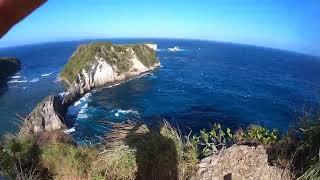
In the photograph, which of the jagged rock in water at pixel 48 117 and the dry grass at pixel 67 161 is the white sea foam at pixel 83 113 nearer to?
the jagged rock in water at pixel 48 117

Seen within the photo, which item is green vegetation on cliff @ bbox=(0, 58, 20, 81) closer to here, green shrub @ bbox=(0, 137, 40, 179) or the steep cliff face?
the steep cliff face

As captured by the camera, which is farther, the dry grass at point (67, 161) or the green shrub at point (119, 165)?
the dry grass at point (67, 161)

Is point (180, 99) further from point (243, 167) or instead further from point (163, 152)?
point (243, 167)

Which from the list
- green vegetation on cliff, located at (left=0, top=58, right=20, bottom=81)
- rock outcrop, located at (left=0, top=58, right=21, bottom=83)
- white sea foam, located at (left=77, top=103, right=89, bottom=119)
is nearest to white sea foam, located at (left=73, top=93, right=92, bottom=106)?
white sea foam, located at (left=77, top=103, right=89, bottom=119)

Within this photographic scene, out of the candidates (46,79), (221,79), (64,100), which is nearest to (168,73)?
(221,79)

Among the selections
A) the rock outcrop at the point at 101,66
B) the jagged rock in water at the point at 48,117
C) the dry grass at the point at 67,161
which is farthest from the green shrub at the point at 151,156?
the rock outcrop at the point at 101,66

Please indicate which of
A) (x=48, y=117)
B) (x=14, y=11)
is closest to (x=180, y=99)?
(x=48, y=117)
